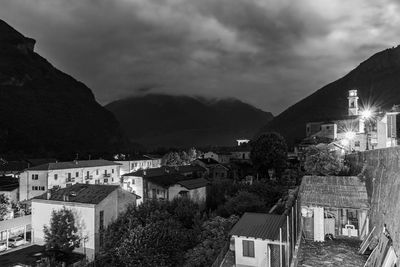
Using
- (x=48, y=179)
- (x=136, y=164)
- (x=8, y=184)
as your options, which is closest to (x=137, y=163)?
(x=136, y=164)

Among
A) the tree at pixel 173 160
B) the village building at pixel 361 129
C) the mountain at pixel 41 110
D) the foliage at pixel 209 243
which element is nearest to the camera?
the foliage at pixel 209 243

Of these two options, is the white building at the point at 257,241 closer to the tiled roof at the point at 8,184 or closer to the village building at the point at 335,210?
the village building at the point at 335,210

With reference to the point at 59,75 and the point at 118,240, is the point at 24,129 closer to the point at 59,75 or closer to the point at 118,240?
the point at 59,75

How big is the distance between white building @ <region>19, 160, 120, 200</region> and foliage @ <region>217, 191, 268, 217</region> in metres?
23.1

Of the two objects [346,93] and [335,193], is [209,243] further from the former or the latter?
[346,93]

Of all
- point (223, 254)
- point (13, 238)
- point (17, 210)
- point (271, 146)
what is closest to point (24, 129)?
point (17, 210)

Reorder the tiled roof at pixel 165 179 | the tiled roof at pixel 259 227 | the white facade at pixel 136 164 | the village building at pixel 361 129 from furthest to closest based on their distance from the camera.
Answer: the white facade at pixel 136 164 → the tiled roof at pixel 165 179 → the village building at pixel 361 129 → the tiled roof at pixel 259 227

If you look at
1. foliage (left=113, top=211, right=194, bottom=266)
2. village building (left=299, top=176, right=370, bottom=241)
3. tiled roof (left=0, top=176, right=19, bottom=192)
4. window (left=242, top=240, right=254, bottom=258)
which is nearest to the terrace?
village building (left=299, top=176, right=370, bottom=241)

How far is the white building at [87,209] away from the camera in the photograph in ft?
77.0

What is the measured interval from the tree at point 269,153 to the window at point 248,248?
99.6ft

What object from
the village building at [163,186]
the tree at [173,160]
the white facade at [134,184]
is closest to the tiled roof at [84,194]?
the village building at [163,186]

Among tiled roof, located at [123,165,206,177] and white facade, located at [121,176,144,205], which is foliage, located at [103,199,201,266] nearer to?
white facade, located at [121,176,144,205]

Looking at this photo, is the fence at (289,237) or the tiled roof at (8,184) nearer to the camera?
the fence at (289,237)

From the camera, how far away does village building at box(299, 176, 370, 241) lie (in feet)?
35.2
